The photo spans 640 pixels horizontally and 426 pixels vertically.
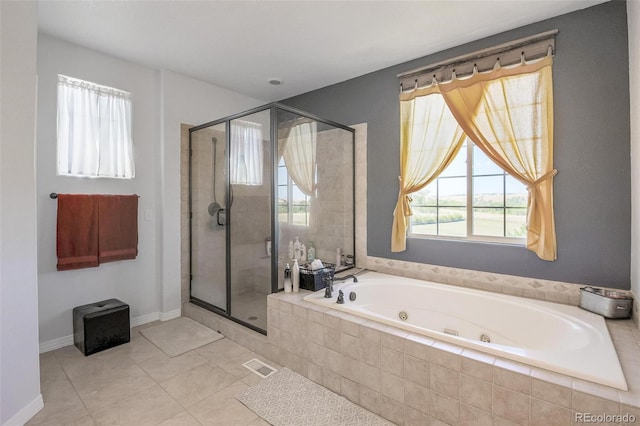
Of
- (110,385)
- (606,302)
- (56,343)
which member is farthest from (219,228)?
(606,302)

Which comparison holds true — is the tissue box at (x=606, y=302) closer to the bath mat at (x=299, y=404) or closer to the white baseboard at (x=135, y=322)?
the bath mat at (x=299, y=404)

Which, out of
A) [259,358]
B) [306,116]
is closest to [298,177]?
[306,116]

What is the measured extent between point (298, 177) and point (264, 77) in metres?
1.30

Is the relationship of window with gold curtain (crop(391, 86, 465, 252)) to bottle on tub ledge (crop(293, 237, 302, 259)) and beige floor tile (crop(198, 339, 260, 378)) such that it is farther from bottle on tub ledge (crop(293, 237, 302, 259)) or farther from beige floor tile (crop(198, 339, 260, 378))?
beige floor tile (crop(198, 339, 260, 378))

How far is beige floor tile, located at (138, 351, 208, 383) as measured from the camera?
216 cm

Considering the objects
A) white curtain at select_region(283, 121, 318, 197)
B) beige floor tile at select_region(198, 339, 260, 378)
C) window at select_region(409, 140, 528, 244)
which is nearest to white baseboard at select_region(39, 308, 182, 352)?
beige floor tile at select_region(198, 339, 260, 378)

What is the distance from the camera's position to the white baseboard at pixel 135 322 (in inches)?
97.3

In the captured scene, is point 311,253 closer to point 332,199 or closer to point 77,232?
point 332,199

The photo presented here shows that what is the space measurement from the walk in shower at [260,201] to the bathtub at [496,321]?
0.60 m

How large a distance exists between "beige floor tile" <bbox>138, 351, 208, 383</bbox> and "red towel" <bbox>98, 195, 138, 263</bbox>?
Answer: 1051 millimetres

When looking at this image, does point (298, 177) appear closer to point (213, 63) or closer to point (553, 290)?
point (213, 63)

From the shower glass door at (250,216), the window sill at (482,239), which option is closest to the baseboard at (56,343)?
the shower glass door at (250,216)

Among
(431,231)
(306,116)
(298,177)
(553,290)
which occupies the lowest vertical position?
(553,290)

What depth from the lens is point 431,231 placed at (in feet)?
9.32
